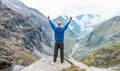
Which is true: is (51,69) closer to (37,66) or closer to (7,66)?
(37,66)

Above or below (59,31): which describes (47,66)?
below

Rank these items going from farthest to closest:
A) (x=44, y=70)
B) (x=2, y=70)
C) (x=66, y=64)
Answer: (x=2, y=70) < (x=66, y=64) < (x=44, y=70)

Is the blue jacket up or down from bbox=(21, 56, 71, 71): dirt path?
up

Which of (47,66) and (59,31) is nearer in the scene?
(59,31)

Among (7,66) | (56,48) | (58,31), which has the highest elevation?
(58,31)

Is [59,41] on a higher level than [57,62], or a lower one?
higher

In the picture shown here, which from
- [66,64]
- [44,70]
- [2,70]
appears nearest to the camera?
[44,70]

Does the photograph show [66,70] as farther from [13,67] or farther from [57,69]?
[13,67]

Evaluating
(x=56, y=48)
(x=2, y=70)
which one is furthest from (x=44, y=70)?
(x=2, y=70)

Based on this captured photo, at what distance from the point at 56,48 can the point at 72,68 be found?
321 centimetres

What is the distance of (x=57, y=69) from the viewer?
34750 millimetres

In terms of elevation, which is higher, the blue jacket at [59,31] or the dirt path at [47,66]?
the blue jacket at [59,31]

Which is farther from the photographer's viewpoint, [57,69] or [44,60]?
[44,60]

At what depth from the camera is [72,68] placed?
35.8 m
